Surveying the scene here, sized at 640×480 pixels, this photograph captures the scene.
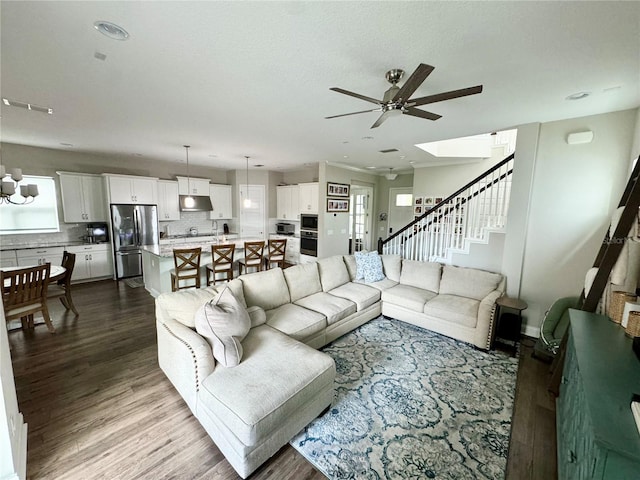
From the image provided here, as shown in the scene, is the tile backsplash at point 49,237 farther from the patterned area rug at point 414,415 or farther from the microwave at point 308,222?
the patterned area rug at point 414,415

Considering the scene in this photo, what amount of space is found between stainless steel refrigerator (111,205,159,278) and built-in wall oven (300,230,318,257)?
Result: 3447 mm

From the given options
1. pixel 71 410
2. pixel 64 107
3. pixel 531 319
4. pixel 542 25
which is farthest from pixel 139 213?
pixel 531 319

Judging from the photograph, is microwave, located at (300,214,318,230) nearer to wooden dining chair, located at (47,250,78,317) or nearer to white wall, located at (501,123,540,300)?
white wall, located at (501,123,540,300)

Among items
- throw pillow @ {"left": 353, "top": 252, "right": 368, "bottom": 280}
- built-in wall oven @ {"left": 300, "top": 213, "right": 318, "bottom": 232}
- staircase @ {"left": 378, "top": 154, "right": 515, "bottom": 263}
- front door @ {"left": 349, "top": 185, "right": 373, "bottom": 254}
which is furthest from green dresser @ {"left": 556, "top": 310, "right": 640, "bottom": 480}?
front door @ {"left": 349, "top": 185, "right": 373, "bottom": 254}

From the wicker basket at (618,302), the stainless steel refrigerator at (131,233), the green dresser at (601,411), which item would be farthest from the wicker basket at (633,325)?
the stainless steel refrigerator at (131,233)

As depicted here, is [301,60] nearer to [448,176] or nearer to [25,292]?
[25,292]

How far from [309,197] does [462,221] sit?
3874 millimetres

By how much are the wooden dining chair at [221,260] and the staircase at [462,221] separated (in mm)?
2742

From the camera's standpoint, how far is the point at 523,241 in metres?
3.34

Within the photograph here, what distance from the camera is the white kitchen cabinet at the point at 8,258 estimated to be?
4.39 m

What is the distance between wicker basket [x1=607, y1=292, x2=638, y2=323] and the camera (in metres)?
1.74

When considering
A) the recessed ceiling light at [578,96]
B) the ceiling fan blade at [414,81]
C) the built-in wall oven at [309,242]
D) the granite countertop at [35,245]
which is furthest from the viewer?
the built-in wall oven at [309,242]

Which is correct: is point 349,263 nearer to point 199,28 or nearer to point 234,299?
point 234,299

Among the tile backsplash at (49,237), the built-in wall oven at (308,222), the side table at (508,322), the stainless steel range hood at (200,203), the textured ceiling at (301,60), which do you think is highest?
the textured ceiling at (301,60)
